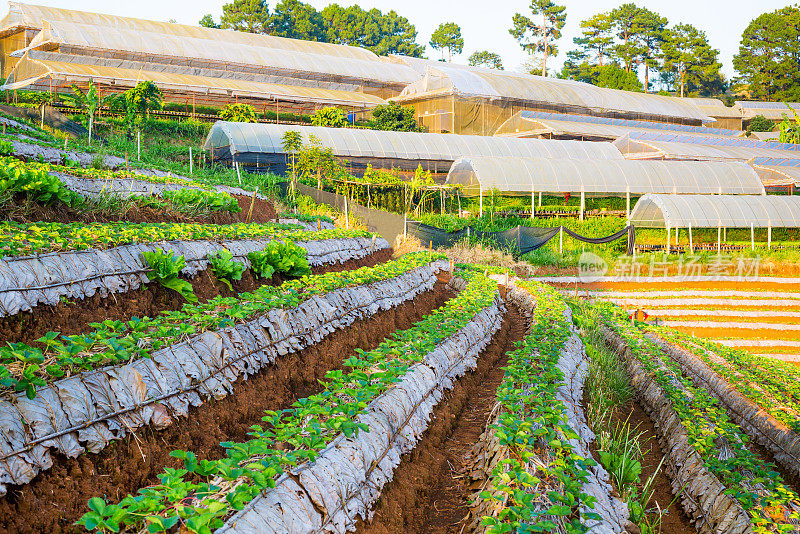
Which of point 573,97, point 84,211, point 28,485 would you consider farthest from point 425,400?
point 573,97

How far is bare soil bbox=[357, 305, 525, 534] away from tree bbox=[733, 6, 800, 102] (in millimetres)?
70827

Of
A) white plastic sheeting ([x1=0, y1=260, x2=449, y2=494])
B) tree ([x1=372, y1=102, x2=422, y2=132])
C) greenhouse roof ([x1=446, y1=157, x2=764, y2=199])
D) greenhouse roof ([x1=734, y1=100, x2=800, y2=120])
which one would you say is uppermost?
greenhouse roof ([x1=734, y1=100, x2=800, y2=120])

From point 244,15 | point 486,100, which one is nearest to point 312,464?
point 486,100

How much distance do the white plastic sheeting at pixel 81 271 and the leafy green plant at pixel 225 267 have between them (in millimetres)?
113

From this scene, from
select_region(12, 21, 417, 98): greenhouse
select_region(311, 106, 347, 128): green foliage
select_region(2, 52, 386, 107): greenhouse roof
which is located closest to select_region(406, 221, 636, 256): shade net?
select_region(311, 106, 347, 128): green foliage

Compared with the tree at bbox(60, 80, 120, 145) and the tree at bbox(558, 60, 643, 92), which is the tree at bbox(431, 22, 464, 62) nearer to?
the tree at bbox(558, 60, 643, 92)

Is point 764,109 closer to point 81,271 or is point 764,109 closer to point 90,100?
point 90,100

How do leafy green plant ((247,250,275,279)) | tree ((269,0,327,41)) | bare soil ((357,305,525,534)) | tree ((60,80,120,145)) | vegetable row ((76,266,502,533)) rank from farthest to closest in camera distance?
tree ((269,0,327,41)) → tree ((60,80,120,145)) → leafy green plant ((247,250,275,279)) → bare soil ((357,305,525,534)) → vegetable row ((76,266,502,533))

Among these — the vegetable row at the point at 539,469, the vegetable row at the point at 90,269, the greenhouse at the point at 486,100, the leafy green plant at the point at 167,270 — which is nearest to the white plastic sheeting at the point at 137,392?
the leafy green plant at the point at 167,270

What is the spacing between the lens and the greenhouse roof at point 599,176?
82.7ft

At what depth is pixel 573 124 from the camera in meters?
37.2

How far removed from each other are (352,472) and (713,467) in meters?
3.22

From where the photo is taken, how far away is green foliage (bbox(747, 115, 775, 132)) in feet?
182

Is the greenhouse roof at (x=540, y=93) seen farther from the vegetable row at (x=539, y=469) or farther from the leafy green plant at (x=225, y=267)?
the vegetable row at (x=539, y=469)
